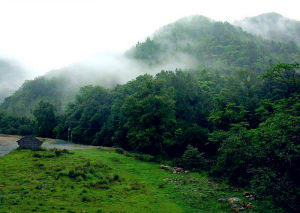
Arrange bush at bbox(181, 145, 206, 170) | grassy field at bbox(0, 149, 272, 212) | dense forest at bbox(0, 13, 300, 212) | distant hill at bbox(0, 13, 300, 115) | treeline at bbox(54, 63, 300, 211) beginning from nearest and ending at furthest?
grassy field at bbox(0, 149, 272, 212)
treeline at bbox(54, 63, 300, 211)
dense forest at bbox(0, 13, 300, 212)
bush at bbox(181, 145, 206, 170)
distant hill at bbox(0, 13, 300, 115)

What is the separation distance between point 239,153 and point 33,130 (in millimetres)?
67427

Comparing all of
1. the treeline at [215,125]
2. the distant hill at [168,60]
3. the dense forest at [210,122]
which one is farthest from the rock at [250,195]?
the distant hill at [168,60]

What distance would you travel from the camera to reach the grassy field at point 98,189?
17814 millimetres

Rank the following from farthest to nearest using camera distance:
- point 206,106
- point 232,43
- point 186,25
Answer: point 186,25
point 232,43
point 206,106

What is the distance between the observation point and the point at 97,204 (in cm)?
1827

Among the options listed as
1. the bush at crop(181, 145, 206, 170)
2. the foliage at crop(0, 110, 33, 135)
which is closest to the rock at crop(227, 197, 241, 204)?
the bush at crop(181, 145, 206, 170)

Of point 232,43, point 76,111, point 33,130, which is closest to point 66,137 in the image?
point 76,111

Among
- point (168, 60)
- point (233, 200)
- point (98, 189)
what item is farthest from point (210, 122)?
point (168, 60)

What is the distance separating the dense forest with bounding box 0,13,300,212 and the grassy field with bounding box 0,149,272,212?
3.45m

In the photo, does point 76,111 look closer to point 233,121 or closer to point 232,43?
point 233,121

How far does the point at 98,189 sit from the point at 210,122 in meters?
36.1

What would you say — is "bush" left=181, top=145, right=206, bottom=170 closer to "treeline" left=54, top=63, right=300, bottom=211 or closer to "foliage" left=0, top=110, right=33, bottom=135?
"treeline" left=54, top=63, right=300, bottom=211

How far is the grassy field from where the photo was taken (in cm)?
1781

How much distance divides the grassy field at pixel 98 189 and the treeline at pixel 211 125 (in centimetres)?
332
